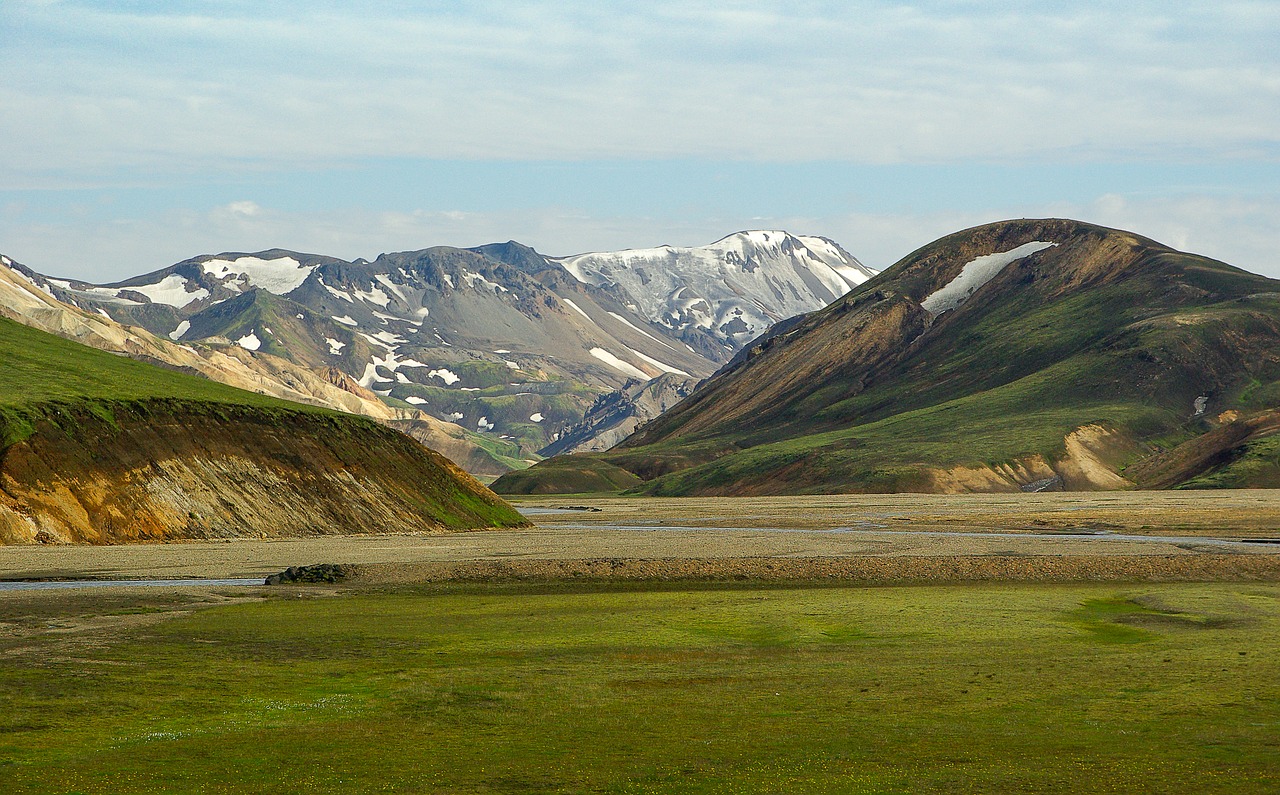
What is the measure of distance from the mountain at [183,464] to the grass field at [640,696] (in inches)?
1414

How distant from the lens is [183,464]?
97.7 metres

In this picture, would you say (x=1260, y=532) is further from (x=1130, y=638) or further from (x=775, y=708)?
(x=775, y=708)

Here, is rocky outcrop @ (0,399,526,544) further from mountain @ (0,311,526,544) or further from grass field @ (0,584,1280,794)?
grass field @ (0,584,1280,794)

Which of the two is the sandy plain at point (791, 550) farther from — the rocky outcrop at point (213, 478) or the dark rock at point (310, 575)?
the rocky outcrop at point (213, 478)

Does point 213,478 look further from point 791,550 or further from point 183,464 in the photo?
point 791,550

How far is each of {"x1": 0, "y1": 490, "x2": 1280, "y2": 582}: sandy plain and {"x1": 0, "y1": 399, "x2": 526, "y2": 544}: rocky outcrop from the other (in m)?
3.77

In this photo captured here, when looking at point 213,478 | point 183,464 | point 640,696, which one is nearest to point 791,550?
point 213,478

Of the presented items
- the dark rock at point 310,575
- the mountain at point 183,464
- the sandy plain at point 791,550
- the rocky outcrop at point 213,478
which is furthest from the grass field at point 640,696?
the mountain at point 183,464

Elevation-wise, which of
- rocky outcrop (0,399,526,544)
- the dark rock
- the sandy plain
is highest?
rocky outcrop (0,399,526,544)

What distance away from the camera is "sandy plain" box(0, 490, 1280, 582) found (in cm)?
7006

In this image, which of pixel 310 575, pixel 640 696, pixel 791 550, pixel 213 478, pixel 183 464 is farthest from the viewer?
pixel 213 478

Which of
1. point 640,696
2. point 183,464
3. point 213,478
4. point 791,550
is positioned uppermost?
point 183,464

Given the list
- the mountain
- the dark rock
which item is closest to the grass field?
the dark rock

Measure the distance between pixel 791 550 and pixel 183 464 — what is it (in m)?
46.6
